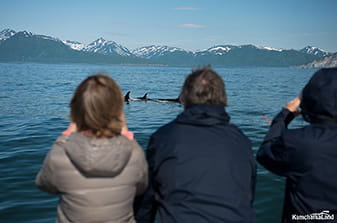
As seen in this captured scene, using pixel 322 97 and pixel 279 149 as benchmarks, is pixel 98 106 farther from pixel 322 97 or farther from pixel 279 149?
pixel 322 97

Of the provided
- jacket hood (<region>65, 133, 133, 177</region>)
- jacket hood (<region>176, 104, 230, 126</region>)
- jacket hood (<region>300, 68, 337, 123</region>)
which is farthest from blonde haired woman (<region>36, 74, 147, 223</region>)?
jacket hood (<region>300, 68, 337, 123</region>)

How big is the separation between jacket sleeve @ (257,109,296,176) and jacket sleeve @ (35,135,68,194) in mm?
2075

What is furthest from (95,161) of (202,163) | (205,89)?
(205,89)

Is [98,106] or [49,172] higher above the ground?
[98,106]

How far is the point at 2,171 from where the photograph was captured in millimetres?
9812

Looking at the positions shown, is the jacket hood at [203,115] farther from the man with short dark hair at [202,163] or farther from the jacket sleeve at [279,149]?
the jacket sleeve at [279,149]

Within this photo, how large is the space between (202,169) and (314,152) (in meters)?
1.09

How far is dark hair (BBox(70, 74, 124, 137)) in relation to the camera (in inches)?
108

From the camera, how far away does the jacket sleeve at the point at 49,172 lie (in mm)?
2818

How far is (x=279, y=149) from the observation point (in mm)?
3289

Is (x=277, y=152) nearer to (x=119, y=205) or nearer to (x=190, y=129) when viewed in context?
(x=190, y=129)

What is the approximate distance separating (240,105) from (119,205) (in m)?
24.5

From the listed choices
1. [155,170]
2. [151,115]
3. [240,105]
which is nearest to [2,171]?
[155,170]

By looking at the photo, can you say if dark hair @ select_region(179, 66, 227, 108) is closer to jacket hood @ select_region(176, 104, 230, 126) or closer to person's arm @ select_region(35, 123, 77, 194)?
jacket hood @ select_region(176, 104, 230, 126)
